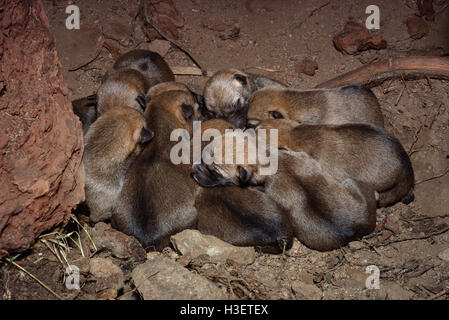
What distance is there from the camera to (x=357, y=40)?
7.08 meters

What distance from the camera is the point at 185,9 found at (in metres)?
7.68

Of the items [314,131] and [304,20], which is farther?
[304,20]

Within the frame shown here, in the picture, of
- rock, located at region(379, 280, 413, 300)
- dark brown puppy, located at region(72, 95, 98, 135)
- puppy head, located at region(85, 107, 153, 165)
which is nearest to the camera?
rock, located at region(379, 280, 413, 300)

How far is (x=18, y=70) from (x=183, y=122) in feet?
7.68

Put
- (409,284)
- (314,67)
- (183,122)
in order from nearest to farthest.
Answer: (409,284)
(183,122)
(314,67)

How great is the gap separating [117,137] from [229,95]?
1.84m

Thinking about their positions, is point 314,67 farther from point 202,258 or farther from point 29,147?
point 29,147

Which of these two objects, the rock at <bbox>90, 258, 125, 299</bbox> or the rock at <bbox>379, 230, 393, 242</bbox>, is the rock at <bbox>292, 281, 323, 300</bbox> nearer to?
the rock at <bbox>379, 230, 393, 242</bbox>

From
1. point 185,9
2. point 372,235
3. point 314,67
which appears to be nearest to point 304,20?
point 314,67

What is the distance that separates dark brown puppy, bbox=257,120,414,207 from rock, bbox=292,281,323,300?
131cm

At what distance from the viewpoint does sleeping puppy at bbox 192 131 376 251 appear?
4.86m

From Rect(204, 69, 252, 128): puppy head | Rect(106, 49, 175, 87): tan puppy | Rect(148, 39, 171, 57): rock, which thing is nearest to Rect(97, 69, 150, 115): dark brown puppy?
Rect(106, 49, 175, 87): tan puppy

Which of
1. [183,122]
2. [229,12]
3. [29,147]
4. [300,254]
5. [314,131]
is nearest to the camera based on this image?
[29,147]

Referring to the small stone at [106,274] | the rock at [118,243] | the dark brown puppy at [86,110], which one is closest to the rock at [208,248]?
the rock at [118,243]
